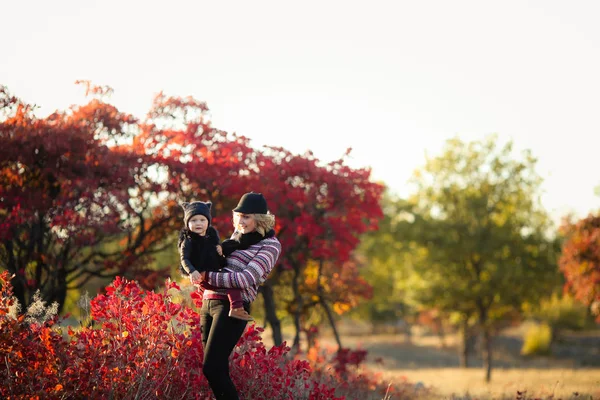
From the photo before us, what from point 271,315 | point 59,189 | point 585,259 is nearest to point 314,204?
point 271,315

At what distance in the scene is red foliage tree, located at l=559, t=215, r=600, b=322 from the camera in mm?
17078

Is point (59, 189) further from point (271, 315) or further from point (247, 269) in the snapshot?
point (247, 269)

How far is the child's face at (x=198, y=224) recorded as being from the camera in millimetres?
5152

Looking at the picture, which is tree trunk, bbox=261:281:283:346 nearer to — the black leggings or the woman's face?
the woman's face

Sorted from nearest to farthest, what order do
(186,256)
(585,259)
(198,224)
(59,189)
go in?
(186,256) → (198,224) → (59,189) → (585,259)

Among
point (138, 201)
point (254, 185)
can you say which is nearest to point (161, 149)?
point (138, 201)

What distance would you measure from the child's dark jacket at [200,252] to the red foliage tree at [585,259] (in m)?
14.6

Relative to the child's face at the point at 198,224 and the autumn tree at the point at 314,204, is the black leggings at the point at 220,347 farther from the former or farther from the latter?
the autumn tree at the point at 314,204

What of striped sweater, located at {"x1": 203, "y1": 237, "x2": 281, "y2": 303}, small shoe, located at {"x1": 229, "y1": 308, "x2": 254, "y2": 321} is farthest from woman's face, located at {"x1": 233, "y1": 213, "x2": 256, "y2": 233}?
small shoe, located at {"x1": 229, "y1": 308, "x2": 254, "y2": 321}

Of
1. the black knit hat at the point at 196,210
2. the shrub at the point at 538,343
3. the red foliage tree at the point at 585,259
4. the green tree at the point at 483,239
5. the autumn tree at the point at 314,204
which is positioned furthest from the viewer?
the shrub at the point at 538,343

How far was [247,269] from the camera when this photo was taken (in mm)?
5082

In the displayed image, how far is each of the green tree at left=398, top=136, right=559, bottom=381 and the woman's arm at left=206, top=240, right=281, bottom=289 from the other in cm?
1813

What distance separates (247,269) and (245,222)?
437mm

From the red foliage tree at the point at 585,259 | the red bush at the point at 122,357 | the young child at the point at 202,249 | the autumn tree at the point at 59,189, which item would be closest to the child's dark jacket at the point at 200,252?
the young child at the point at 202,249
